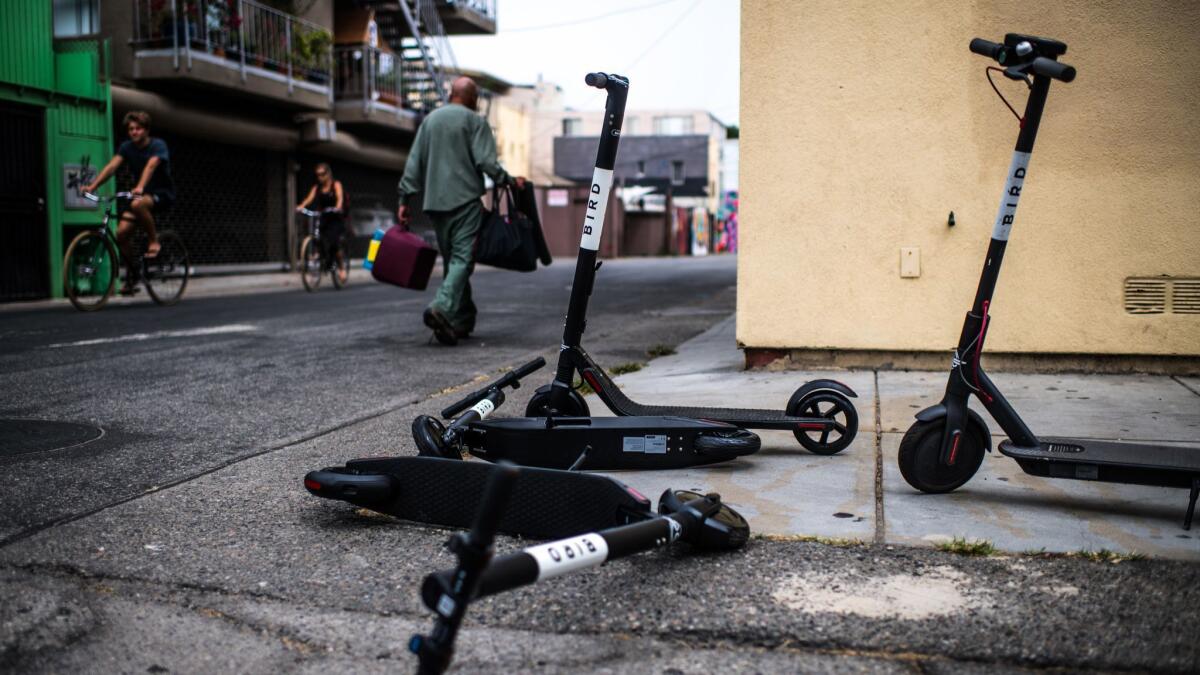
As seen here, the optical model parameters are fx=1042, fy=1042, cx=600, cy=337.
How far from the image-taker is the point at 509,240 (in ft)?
23.5

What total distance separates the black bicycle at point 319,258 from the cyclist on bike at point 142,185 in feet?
11.5

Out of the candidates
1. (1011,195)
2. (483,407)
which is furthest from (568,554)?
(1011,195)

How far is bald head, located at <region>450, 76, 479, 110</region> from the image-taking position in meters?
7.74

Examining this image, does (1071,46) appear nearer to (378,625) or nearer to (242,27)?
(378,625)

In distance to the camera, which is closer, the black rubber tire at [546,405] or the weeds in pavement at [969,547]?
the weeds in pavement at [969,547]

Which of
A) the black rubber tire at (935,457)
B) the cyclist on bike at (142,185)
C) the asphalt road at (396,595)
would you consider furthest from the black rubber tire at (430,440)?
the cyclist on bike at (142,185)

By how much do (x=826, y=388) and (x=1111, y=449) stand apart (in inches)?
40.4

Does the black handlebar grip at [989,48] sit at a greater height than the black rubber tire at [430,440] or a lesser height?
greater

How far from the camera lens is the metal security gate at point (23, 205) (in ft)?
42.8

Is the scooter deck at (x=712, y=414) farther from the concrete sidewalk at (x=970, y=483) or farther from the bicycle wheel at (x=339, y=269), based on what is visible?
the bicycle wheel at (x=339, y=269)

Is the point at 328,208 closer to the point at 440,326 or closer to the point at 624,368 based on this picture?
the point at 440,326

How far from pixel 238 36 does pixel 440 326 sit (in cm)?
1363

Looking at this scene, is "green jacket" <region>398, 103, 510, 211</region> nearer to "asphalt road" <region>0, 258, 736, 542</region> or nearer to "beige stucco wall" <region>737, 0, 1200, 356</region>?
"asphalt road" <region>0, 258, 736, 542</region>

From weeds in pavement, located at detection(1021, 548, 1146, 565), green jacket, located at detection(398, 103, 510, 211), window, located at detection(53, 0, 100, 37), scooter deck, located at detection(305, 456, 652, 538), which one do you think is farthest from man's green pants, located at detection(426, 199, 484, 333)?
window, located at detection(53, 0, 100, 37)
